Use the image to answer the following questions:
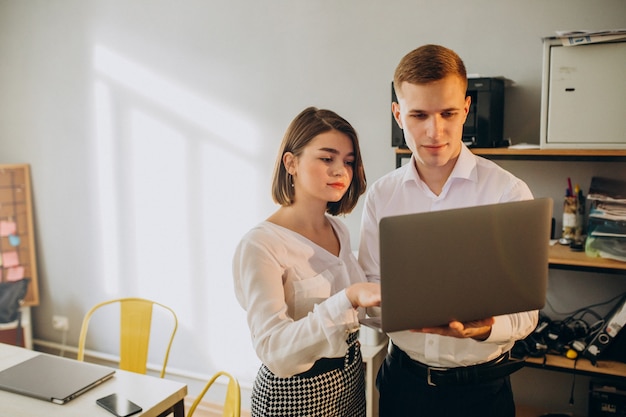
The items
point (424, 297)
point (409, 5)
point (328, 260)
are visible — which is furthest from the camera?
point (409, 5)

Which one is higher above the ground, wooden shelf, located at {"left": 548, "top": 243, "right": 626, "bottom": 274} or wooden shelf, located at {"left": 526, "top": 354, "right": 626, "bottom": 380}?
wooden shelf, located at {"left": 548, "top": 243, "right": 626, "bottom": 274}

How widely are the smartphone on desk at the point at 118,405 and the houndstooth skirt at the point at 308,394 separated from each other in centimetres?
47

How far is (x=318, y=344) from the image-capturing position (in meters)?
1.23

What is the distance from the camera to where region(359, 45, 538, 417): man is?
4.58 feet

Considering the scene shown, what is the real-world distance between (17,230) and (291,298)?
2.94m

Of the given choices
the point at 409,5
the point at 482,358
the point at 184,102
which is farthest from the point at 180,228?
the point at 482,358

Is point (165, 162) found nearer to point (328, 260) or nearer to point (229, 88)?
point (229, 88)

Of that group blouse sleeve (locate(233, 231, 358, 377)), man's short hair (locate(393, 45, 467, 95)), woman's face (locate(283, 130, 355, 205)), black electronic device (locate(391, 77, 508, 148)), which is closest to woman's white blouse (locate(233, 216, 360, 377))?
blouse sleeve (locate(233, 231, 358, 377))

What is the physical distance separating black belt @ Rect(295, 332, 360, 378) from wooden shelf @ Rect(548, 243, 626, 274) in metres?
1.00

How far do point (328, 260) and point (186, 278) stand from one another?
200 cm

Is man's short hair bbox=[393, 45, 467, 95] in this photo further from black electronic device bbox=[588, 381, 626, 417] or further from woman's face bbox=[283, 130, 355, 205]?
black electronic device bbox=[588, 381, 626, 417]

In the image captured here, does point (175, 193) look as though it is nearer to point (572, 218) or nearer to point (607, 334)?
point (572, 218)

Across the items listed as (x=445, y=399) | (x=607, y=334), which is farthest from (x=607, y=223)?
(x=445, y=399)

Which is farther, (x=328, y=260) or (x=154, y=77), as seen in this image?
(x=154, y=77)
